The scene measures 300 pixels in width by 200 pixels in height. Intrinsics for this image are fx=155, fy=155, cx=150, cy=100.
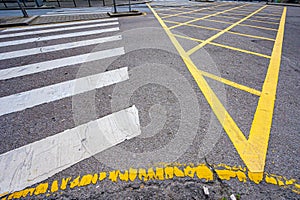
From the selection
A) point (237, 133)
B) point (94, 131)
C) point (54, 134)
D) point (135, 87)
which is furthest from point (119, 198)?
point (135, 87)

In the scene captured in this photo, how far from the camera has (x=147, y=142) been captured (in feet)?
6.29

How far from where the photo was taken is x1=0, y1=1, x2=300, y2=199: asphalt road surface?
5.01 feet

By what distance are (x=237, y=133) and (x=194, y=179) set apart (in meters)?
0.92

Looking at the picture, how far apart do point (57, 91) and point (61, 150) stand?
136 centimetres

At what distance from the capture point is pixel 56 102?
2.54 m

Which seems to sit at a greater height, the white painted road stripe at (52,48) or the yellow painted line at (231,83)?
the white painted road stripe at (52,48)

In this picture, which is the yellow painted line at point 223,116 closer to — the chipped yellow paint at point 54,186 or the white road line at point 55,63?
the chipped yellow paint at point 54,186

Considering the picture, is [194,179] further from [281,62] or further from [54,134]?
[281,62]

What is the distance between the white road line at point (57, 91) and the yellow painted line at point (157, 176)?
150cm

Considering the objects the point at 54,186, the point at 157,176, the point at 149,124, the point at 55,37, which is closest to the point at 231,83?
the point at 149,124

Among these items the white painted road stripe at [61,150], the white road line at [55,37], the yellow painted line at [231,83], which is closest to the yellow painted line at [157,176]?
the white painted road stripe at [61,150]

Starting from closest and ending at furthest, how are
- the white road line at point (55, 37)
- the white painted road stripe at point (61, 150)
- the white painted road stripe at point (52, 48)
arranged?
1. the white painted road stripe at point (61, 150)
2. the white painted road stripe at point (52, 48)
3. the white road line at point (55, 37)

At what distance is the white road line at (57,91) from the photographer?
2.50m

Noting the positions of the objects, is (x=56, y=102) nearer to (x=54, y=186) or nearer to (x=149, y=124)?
(x=54, y=186)
